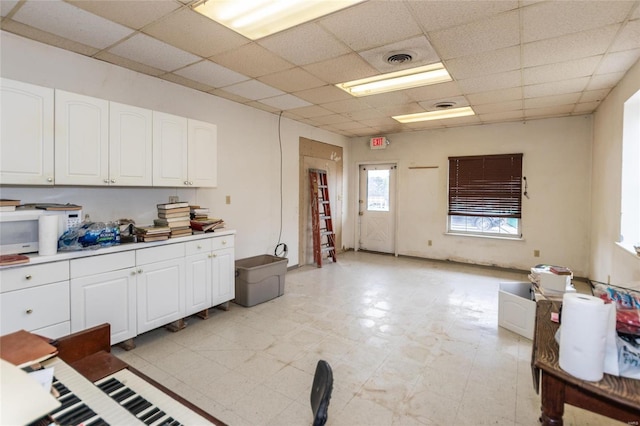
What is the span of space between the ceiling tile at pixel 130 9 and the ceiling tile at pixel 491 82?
10.3 feet

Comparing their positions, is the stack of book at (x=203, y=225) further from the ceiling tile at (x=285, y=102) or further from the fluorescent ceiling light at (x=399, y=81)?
the fluorescent ceiling light at (x=399, y=81)

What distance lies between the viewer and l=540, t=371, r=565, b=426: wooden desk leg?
1130mm

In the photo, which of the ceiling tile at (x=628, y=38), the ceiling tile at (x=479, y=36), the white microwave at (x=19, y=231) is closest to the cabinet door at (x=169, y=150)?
the white microwave at (x=19, y=231)

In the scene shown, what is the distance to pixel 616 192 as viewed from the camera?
3.65 meters

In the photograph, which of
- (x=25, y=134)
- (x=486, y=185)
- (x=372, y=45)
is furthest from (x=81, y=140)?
(x=486, y=185)

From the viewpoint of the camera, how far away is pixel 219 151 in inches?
173

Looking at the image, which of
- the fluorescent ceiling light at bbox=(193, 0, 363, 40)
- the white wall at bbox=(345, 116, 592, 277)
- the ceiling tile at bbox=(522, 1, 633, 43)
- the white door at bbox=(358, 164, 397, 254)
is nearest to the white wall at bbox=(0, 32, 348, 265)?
the white door at bbox=(358, 164, 397, 254)

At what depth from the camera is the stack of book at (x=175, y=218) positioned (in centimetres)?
327

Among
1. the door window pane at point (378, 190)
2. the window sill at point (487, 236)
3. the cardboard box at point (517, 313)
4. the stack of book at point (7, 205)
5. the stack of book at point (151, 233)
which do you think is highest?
the door window pane at point (378, 190)

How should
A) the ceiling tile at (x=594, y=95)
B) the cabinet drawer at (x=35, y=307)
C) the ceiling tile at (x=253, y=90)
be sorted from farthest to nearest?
the ceiling tile at (x=594, y=95)
the ceiling tile at (x=253, y=90)
the cabinet drawer at (x=35, y=307)

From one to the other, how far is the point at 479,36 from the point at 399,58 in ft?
2.36

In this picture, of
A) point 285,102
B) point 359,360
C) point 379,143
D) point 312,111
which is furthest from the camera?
point 379,143

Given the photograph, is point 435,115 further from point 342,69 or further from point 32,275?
point 32,275

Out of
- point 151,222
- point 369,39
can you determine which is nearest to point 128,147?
point 151,222
